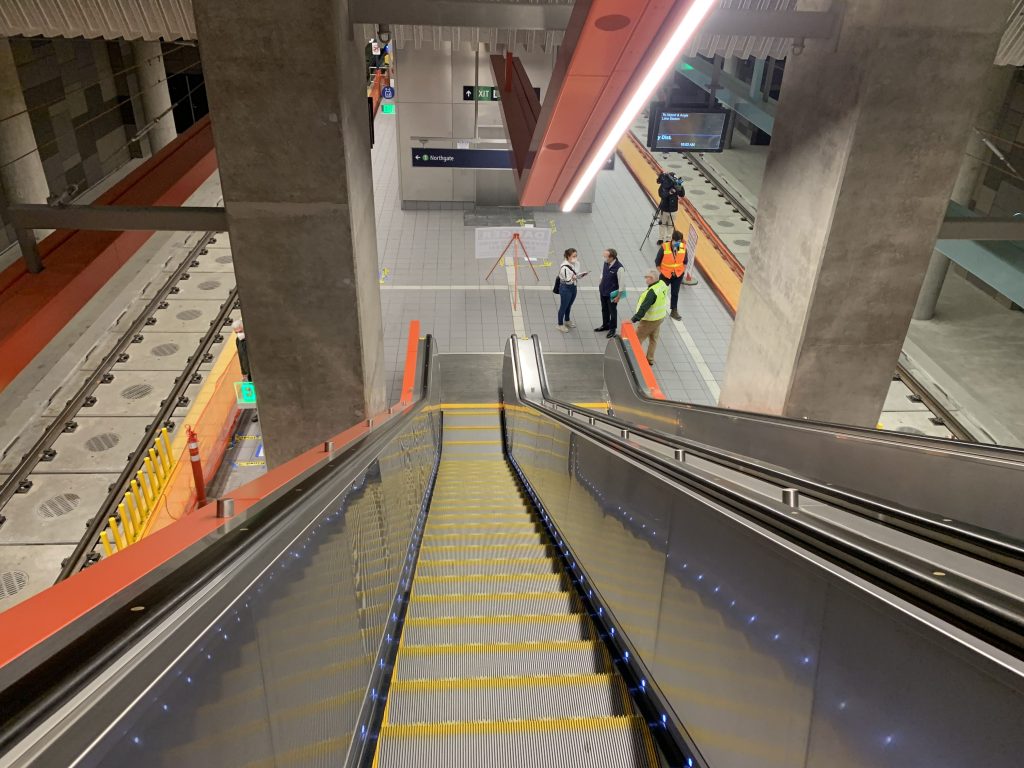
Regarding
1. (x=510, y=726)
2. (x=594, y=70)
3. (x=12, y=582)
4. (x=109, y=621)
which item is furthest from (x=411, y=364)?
(x=109, y=621)

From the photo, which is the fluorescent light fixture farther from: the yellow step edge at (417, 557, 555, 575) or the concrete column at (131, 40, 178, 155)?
the concrete column at (131, 40, 178, 155)

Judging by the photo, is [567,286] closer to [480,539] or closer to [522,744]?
[480,539]

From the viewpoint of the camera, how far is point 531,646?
3.00 metres

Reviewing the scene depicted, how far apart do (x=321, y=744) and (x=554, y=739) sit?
0.80 metres

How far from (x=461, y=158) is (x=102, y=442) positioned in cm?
789

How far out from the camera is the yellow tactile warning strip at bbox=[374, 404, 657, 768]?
2.31 m

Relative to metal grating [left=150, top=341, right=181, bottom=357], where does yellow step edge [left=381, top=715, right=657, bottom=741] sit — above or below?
above

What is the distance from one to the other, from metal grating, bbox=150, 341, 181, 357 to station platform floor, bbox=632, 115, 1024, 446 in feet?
25.5

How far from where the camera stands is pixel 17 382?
846 centimetres

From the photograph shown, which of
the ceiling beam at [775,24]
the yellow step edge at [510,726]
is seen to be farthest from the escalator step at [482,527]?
the ceiling beam at [775,24]

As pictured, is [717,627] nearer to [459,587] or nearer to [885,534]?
[885,534]

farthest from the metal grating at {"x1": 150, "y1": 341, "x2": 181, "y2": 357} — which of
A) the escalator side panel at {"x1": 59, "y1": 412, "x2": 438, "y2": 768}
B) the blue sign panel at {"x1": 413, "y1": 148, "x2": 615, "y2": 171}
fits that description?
the escalator side panel at {"x1": 59, "y1": 412, "x2": 438, "y2": 768}

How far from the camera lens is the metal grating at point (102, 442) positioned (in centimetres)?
772

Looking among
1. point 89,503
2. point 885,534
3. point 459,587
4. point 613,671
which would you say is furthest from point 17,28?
point 885,534
